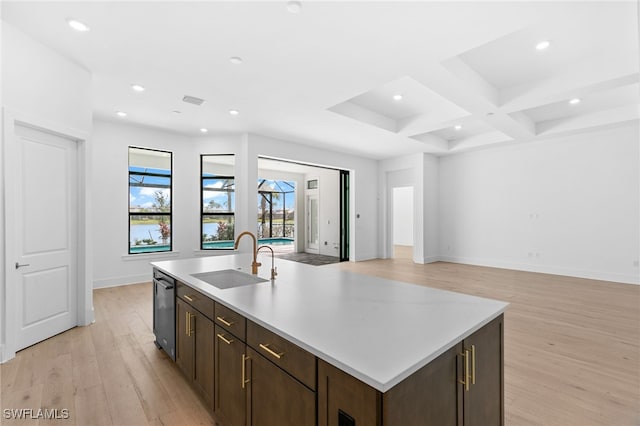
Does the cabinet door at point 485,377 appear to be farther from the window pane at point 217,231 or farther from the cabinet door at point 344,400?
the window pane at point 217,231

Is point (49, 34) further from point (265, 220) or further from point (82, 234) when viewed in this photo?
point (265, 220)

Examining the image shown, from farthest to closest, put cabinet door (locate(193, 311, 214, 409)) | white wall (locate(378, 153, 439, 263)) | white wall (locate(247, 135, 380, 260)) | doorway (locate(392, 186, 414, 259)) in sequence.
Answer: doorway (locate(392, 186, 414, 259)) → white wall (locate(378, 153, 439, 263)) → white wall (locate(247, 135, 380, 260)) → cabinet door (locate(193, 311, 214, 409))

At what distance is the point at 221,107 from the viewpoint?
460cm

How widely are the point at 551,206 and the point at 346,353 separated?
7377 millimetres

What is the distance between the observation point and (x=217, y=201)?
6.54 m

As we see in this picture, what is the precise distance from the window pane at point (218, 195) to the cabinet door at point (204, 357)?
4777 mm

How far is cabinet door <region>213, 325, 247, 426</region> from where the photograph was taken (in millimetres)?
1522

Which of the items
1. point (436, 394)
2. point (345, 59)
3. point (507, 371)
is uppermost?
point (345, 59)

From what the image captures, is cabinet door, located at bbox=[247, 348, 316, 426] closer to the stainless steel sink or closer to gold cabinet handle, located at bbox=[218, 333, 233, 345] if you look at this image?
gold cabinet handle, located at bbox=[218, 333, 233, 345]

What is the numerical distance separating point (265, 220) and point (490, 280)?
Result: 36.1ft

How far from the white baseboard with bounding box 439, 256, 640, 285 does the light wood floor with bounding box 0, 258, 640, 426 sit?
5.66 ft

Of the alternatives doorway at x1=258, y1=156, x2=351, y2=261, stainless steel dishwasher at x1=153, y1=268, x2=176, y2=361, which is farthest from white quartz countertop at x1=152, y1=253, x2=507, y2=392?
doorway at x1=258, y1=156, x2=351, y2=261

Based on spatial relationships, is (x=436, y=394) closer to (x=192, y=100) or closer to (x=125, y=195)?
(x=192, y=100)

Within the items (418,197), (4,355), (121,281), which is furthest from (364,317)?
(418,197)
